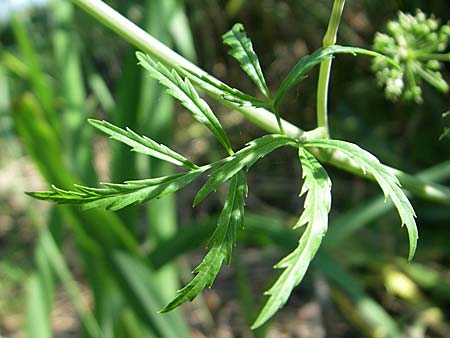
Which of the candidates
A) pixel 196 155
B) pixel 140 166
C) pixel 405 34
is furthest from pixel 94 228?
pixel 196 155

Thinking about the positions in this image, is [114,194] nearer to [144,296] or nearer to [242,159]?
[242,159]

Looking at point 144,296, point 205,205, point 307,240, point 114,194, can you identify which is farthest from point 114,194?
point 205,205

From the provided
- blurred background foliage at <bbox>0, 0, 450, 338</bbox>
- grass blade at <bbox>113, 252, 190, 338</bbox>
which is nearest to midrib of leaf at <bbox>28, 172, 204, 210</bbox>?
blurred background foliage at <bbox>0, 0, 450, 338</bbox>

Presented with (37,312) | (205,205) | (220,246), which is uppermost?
(220,246)

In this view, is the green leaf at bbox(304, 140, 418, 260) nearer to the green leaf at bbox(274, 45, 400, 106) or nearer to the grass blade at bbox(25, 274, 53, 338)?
the green leaf at bbox(274, 45, 400, 106)

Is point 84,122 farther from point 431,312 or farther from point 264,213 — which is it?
point 431,312

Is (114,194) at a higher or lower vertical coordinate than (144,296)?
higher

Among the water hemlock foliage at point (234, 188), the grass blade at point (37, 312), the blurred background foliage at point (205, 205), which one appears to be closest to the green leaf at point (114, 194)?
the water hemlock foliage at point (234, 188)
